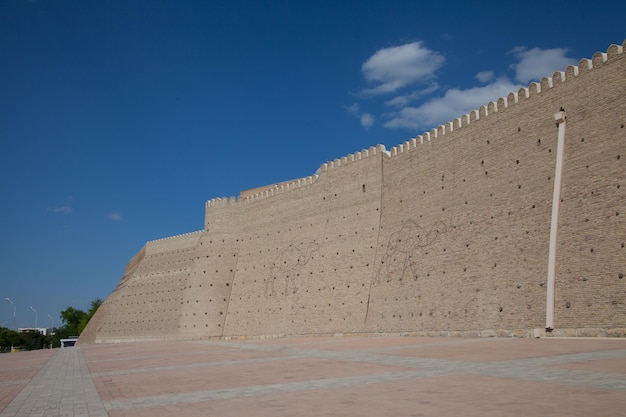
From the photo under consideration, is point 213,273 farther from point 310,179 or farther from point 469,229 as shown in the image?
point 469,229

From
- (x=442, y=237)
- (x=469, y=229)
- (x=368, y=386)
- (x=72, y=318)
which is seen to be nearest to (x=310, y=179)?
(x=442, y=237)

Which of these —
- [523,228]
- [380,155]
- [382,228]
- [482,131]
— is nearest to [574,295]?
[523,228]

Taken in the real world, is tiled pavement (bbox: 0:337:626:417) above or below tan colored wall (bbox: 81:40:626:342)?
below

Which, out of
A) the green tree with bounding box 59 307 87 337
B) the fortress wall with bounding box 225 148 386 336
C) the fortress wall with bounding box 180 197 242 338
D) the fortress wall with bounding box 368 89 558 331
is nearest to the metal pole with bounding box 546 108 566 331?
the fortress wall with bounding box 368 89 558 331

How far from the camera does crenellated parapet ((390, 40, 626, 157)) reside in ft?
50.7

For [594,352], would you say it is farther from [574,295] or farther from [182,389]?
[182,389]

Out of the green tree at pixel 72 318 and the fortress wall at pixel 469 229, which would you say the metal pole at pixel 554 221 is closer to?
the fortress wall at pixel 469 229

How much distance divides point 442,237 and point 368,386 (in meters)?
13.2

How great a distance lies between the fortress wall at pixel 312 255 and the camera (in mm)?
24750

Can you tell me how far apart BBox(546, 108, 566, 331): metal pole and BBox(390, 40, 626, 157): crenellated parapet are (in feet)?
3.95

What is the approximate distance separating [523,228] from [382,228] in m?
7.78

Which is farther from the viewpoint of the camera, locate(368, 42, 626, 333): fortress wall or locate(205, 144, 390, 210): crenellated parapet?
locate(205, 144, 390, 210): crenellated parapet

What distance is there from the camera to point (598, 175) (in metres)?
14.9

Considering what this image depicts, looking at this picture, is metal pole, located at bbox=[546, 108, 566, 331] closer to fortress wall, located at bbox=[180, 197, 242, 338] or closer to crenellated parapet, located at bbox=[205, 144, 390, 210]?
crenellated parapet, located at bbox=[205, 144, 390, 210]
